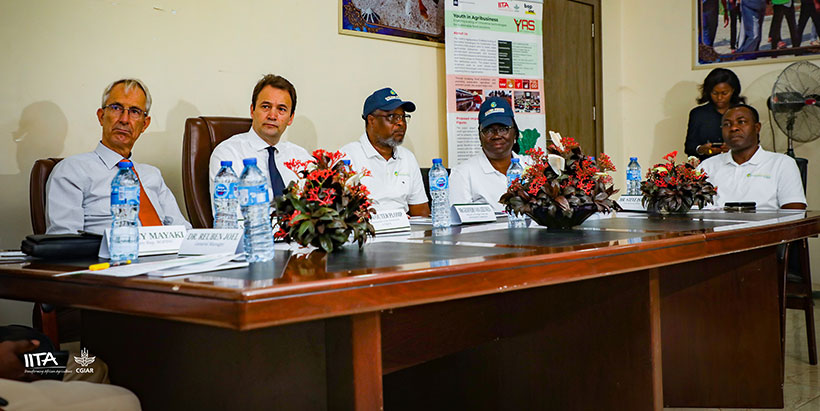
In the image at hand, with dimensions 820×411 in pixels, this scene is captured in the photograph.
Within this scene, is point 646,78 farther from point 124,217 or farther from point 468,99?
point 124,217

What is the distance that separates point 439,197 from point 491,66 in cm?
231

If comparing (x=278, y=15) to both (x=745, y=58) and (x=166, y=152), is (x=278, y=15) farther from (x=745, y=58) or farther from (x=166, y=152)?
(x=745, y=58)

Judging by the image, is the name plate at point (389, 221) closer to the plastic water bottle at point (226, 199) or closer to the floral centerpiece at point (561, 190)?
the floral centerpiece at point (561, 190)

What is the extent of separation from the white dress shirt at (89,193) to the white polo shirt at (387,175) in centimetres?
98

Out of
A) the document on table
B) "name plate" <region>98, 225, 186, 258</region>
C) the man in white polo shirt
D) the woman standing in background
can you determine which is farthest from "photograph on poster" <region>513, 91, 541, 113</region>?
the document on table

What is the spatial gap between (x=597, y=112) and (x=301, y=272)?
4.67 m

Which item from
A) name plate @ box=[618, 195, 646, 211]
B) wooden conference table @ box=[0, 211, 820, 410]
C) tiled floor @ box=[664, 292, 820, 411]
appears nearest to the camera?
wooden conference table @ box=[0, 211, 820, 410]

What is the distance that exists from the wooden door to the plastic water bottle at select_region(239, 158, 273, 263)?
3.77 m

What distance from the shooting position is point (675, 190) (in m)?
2.58

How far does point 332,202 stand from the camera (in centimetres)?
146

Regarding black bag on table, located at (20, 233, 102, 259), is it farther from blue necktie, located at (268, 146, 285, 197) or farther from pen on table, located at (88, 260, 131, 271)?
blue necktie, located at (268, 146, 285, 197)

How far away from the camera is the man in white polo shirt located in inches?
133

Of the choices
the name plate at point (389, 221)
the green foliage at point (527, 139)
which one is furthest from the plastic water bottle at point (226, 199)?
the green foliage at point (527, 139)

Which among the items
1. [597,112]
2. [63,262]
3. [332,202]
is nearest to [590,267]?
[332,202]
